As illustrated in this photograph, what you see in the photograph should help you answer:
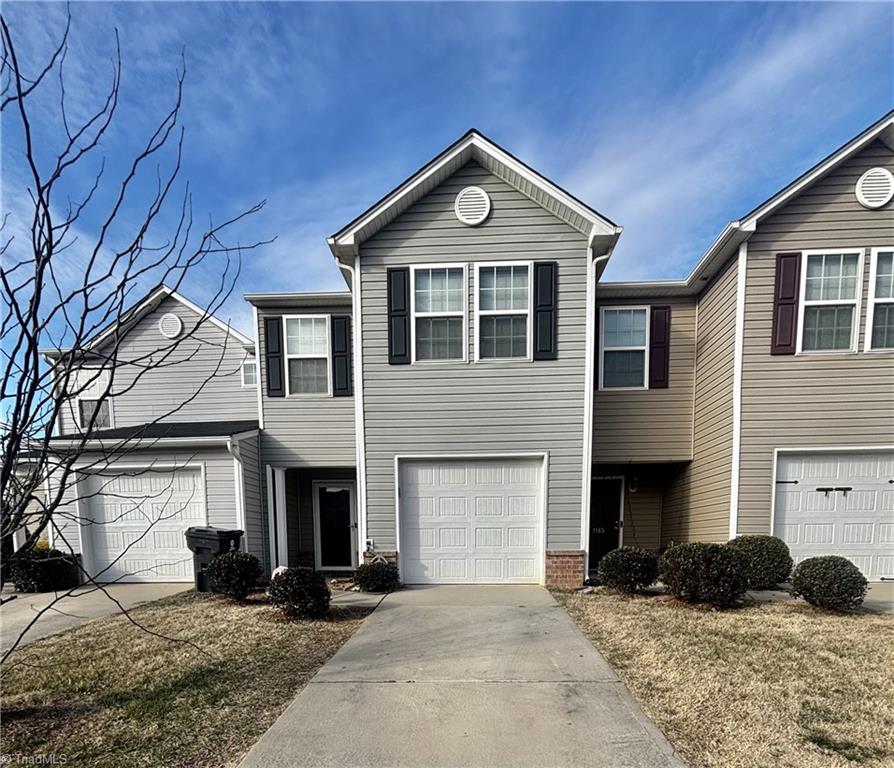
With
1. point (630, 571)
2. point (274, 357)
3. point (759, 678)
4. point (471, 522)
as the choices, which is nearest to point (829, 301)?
point (630, 571)

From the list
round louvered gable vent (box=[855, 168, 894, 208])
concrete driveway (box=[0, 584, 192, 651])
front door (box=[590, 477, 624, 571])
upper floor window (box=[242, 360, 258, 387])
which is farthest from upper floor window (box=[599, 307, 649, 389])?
concrete driveway (box=[0, 584, 192, 651])

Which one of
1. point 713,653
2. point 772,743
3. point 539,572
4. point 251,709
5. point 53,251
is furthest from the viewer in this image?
point 539,572

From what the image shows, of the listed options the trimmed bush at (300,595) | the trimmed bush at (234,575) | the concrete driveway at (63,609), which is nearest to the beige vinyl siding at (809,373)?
the trimmed bush at (300,595)

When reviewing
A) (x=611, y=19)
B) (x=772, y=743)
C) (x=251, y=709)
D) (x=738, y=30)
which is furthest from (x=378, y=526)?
(x=738, y=30)

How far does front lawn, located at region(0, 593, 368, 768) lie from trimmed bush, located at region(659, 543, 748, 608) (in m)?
4.20

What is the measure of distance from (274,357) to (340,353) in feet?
4.13

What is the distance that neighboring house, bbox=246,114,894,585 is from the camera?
663cm

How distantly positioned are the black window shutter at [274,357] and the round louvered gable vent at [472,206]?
12.7 ft

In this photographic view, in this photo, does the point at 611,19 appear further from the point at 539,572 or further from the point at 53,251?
the point at 539,572

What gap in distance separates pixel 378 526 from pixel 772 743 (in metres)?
5.31

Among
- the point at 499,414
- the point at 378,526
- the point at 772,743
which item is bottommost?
the point at 378,526

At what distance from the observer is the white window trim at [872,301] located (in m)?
6.52

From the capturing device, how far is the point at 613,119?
7090mm

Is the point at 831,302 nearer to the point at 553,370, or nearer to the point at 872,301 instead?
the point at 872,301
